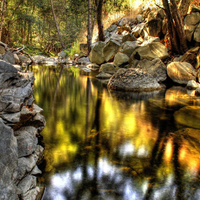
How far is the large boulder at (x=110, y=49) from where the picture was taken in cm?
1449

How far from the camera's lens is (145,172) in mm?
2637

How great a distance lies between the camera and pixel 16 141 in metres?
2.00

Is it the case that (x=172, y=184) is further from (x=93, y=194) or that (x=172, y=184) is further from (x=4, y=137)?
(x=4, y=137)

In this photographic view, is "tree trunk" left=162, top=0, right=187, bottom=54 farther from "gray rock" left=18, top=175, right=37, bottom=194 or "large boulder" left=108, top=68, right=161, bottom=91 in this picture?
"gray rock" left=18, top=175, right=37, bottom=194

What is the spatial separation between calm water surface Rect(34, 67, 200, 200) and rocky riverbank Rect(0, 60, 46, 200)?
0.83 feet

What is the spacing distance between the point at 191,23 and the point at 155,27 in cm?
282

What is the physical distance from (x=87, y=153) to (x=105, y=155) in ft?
0.86

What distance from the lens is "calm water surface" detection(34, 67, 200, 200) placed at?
231cm

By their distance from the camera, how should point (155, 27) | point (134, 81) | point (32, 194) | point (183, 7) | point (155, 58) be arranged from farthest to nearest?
point (155, 27) → point (183, 7) → point (155, 58) → point (134, 81) → point (32, 194)

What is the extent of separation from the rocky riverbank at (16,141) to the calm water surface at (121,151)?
25 centimetres

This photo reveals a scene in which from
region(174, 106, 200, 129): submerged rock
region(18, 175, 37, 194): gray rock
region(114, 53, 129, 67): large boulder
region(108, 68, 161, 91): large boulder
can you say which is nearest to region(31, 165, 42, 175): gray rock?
region(18, 175, 37, 194): gray rock

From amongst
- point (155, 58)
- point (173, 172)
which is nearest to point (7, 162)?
point (173, 172)

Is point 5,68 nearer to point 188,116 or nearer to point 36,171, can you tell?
point 36,171

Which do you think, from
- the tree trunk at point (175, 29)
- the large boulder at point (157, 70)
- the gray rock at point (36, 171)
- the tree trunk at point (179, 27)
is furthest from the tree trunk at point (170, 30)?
the gray rock at point (36, 171)
